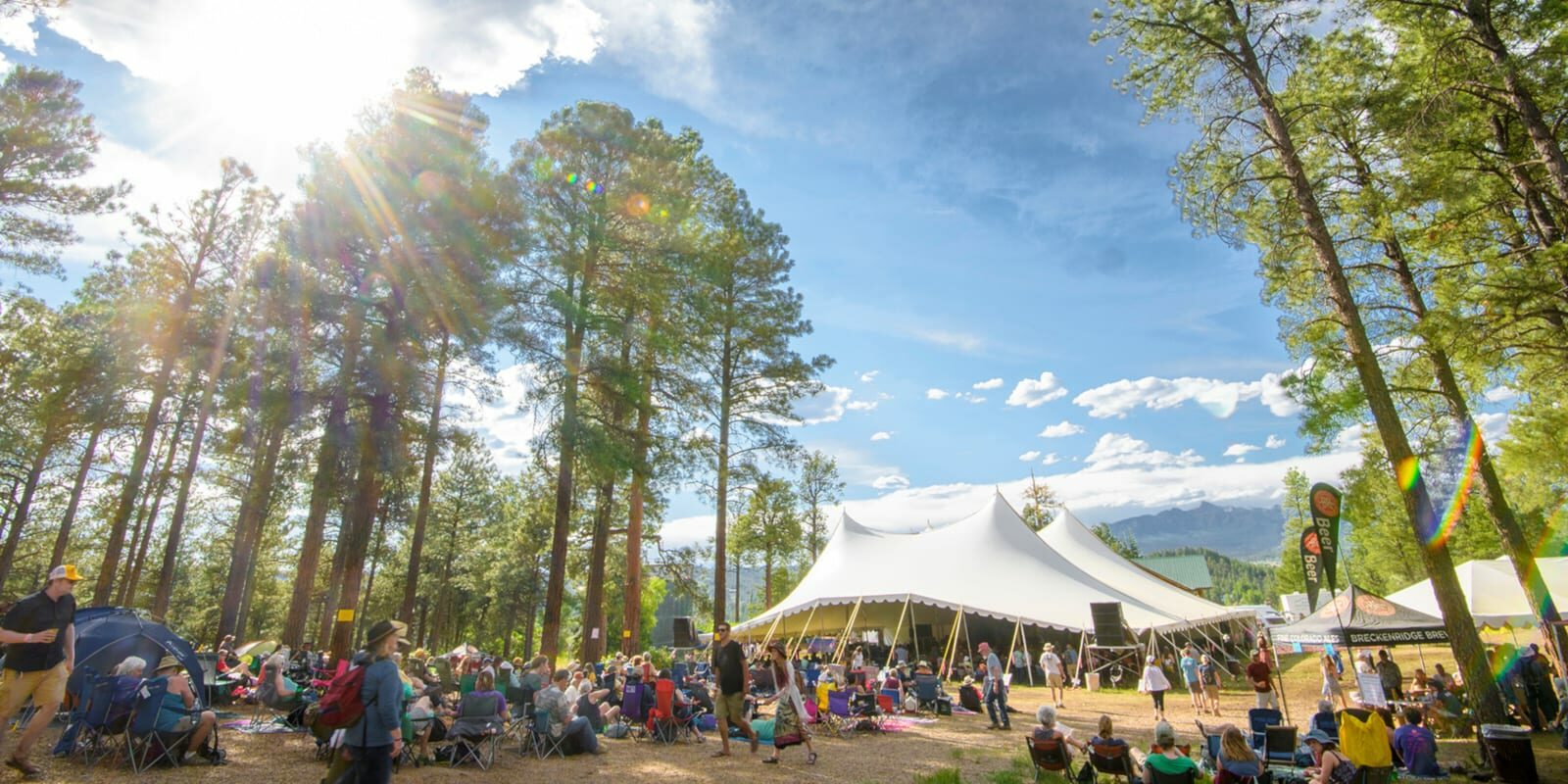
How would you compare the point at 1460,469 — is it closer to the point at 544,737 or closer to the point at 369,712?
the point at 544,737

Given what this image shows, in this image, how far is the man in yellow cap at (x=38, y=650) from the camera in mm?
5145

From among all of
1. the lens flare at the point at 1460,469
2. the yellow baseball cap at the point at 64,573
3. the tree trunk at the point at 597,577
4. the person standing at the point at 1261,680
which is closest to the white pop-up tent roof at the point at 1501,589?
the lens flare at the point at 1460,469

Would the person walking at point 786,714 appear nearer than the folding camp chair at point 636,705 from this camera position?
Yes

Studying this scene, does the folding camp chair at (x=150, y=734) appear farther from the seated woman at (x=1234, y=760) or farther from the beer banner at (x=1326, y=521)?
the beer banner at (x=1326, y=521)

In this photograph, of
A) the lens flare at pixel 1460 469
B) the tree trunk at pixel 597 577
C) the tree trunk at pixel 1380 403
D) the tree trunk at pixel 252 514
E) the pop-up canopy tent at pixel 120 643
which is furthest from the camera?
the tree trunk at pixel 597 577

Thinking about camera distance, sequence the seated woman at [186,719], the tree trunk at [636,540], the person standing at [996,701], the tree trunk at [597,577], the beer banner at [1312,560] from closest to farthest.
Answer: the seated woman at [186,719] → the beer banner at [1312,560] → the person standing at [996,701] → the tree trunk at [636,540] → the tree trunk at [597,577]

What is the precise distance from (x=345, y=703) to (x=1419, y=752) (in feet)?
31.5

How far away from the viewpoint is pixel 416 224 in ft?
37.3

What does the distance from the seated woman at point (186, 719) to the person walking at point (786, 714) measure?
5.34 meters

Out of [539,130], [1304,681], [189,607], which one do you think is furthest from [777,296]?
[189,607]

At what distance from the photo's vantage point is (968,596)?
1873 cm

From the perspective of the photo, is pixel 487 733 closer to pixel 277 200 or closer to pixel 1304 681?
pixel 277 200

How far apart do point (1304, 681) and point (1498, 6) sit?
17.3 m

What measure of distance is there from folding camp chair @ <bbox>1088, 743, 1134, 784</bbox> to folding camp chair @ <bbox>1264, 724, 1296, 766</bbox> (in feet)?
4.63
